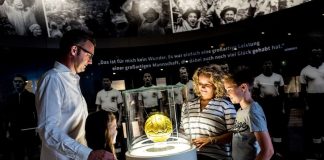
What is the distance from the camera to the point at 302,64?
21.8ft

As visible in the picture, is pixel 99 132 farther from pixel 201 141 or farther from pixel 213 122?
pixel 213 122

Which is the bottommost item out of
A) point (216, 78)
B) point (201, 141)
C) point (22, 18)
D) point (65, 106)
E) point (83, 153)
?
point (201, 141)

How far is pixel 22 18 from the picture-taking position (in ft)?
23.6

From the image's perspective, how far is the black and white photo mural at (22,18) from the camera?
6.91m

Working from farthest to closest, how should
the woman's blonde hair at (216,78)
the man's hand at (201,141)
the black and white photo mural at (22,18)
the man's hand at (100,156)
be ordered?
the black and white photo mural at (22,18) < the woman's blonde hair at (216,78) < the man's hand at (201,141) < the man's hand at (100,156)

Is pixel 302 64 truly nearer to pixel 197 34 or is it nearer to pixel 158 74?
pixel 197 34

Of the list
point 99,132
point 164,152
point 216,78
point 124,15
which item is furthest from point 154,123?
point 124,15

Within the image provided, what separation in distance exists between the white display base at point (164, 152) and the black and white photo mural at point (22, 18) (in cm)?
546

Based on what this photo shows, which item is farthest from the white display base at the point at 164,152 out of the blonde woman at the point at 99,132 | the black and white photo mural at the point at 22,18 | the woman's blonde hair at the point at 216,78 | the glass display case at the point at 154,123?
the black and white photo mural at the point at 22,18

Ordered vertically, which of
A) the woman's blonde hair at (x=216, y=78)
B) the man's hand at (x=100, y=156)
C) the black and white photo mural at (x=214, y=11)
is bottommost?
the man's hand at (x=100, y=156)

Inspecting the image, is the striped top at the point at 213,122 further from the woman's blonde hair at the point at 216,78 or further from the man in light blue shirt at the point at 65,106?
the man in light blue shirt at the point at 65,106

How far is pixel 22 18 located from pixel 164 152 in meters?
6.03

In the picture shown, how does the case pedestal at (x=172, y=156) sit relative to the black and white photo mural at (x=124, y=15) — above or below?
below

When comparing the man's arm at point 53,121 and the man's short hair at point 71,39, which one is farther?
the man's short hair at point 71,39
